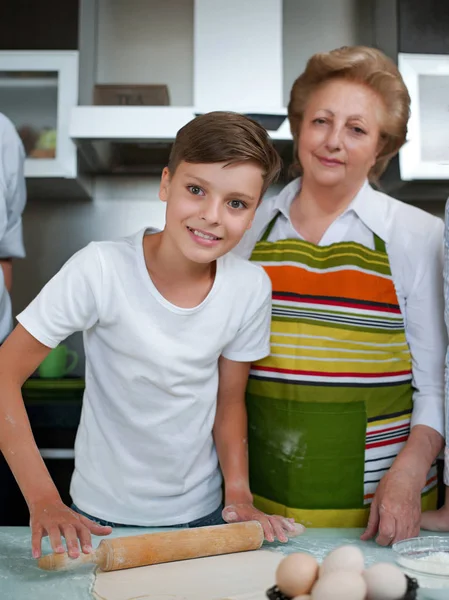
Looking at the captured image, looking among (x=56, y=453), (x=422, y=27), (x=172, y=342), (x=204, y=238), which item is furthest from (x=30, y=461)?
(x=422, y=27)

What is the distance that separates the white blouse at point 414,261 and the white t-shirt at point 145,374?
0.64 ft

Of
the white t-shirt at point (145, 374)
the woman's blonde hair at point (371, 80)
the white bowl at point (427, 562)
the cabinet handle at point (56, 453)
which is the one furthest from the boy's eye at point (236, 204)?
the cabinet handle at point (56, 453)

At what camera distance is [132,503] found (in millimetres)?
1016

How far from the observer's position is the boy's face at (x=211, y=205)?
0.91 meters

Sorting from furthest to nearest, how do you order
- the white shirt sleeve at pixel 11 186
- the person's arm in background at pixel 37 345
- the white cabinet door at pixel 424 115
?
the white cabinet door at pixel 424 115, the white shirt sleeve at pixel 11 186, the person's arm in background at pixel 37 345

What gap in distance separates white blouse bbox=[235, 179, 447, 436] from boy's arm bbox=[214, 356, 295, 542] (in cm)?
24

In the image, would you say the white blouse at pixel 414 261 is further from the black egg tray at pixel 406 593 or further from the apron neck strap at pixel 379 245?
the black egg tray at pixel 406 593

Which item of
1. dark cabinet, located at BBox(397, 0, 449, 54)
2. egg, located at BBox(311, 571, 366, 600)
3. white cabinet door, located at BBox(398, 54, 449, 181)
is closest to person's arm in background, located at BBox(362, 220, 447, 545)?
egg, located at BBox(311, 571, 366, 600)

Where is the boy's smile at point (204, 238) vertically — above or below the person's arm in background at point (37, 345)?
above

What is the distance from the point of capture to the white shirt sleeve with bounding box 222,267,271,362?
1.06 metres

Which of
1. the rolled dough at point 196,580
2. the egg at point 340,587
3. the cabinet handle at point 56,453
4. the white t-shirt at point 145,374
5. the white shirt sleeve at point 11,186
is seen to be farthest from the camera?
the cabinet handle at point 56,453

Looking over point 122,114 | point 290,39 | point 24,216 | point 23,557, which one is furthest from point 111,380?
point 290,39

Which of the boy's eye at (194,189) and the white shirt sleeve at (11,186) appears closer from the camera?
the boy's eye at (194,189)

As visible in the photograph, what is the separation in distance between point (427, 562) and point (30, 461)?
1.58ft
